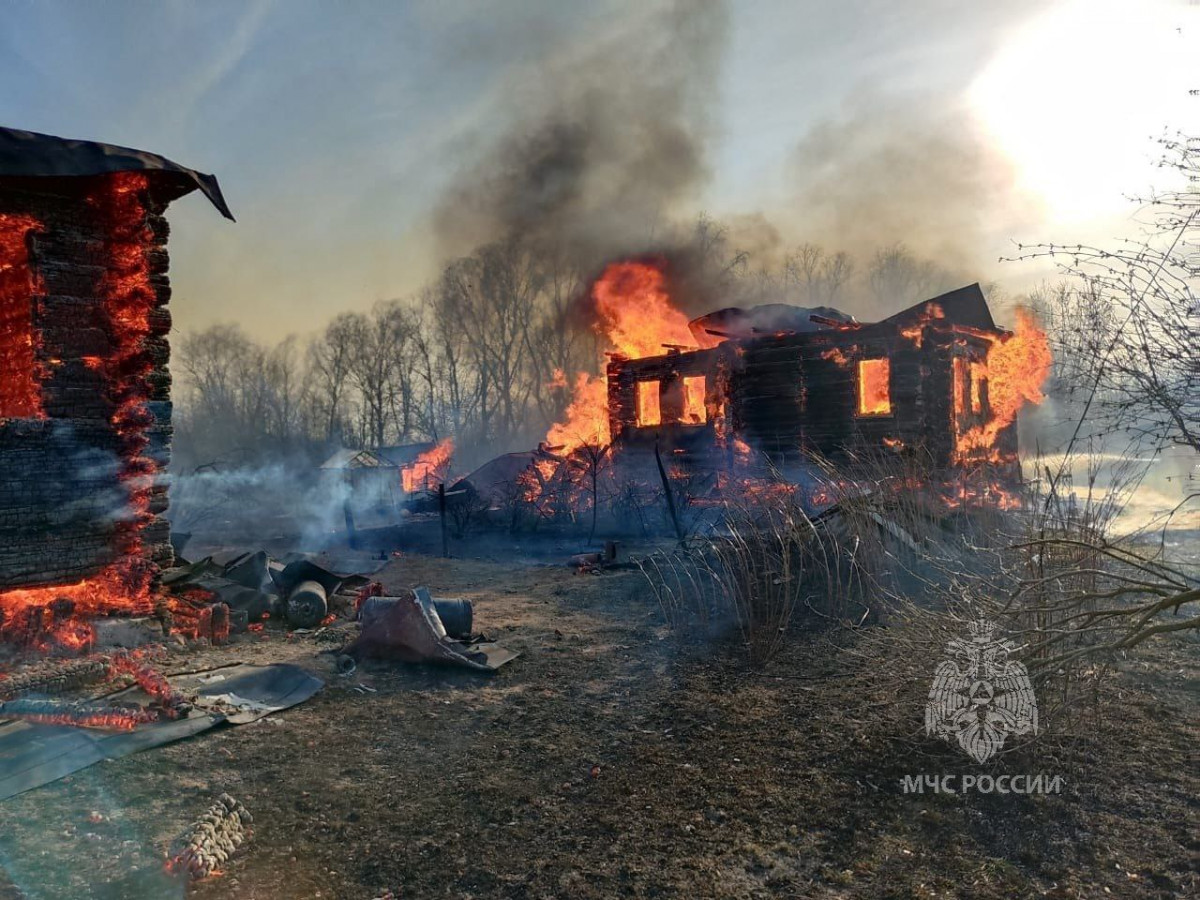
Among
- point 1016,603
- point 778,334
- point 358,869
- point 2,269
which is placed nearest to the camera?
point 358,869

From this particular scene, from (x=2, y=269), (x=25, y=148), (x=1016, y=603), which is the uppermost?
(x=25, y=148)

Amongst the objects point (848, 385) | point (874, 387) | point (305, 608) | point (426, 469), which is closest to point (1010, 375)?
point (874, 387)

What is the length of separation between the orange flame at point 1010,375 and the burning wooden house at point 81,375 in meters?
18.4

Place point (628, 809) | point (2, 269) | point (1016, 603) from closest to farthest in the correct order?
point (628, 809), point (1016, 603), point (2, 269)

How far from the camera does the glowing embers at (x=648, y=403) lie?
2314 centimetres

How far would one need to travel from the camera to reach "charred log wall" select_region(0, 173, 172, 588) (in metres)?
6.86

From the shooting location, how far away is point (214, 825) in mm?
3781

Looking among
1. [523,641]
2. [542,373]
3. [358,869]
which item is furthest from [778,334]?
[542,373]

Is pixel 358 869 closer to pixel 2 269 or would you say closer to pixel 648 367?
pixel 2 269

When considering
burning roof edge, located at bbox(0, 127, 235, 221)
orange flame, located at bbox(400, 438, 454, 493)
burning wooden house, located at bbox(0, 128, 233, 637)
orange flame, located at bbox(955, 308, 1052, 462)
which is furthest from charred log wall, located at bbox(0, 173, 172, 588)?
orange flame, located at bbox(400, 438, 454, 493)

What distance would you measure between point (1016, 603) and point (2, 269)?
9.72 m

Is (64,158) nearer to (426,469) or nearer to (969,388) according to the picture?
(969,388)

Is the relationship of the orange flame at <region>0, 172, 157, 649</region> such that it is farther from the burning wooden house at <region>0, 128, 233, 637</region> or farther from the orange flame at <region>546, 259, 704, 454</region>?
the orange flame at <region>546, 259, 704, 454</region>

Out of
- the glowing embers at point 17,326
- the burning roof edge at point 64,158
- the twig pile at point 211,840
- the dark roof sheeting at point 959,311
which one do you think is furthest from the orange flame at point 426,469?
the twig pile at point 211,840
